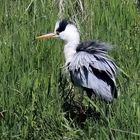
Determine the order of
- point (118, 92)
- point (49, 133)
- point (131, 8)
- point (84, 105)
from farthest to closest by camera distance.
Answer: point (131, 8) < point (84, 105) < point (118, 92) < point (49, 133)

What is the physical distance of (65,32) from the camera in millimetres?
4812

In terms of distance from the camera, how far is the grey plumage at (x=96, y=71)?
4340 millimetres

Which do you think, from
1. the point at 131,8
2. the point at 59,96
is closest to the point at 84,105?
the point at 59,96

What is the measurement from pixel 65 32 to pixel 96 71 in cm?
58

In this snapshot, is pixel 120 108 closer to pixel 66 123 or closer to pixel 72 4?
pixel 66 123

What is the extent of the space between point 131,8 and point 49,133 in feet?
6.60

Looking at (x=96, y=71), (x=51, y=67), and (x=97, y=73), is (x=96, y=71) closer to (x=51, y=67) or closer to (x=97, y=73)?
(x=97, y=73)

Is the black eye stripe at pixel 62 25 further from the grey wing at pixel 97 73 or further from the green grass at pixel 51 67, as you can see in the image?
the grey wing at pixel 97 73

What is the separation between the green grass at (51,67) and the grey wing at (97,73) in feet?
0.33

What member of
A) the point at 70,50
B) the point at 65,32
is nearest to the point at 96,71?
the point at 70,50

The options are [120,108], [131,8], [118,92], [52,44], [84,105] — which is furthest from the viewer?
[131,8]

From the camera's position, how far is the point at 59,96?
4.43 metres

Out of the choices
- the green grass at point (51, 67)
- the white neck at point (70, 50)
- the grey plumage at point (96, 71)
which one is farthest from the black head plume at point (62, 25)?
the grey plumage at point (96, 71)

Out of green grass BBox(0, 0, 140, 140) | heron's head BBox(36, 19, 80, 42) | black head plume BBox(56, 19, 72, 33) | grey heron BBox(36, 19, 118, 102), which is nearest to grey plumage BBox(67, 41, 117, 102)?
grey heron BBox(36, 19, 118, 102)
